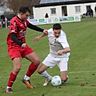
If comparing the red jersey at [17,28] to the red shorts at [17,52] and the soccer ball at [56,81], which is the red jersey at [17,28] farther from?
the soccer ball at [56,81]

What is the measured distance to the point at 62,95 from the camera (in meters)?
10.6

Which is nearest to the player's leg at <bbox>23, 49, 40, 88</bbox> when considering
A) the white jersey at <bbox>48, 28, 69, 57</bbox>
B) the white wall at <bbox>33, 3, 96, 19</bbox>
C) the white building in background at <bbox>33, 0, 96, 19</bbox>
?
the white jersey at <bbox>48, 28, 69, 57</bbox>

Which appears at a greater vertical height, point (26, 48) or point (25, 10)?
point (25, 10)

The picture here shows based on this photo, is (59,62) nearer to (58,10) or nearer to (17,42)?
(17,42)

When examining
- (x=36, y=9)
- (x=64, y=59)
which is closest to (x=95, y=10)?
(x=36, y=9)

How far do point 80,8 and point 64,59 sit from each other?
80241 mm

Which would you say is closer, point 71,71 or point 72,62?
point 71,71

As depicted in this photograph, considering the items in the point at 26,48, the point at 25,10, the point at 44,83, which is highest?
the point at 25,10

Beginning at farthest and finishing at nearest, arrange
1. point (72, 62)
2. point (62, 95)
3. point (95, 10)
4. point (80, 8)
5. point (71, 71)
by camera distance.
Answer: point (80, 8)
point (95, 10)
point (72, 62)
point (71, 71)
point (62, 95)

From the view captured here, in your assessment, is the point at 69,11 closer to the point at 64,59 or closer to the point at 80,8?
the point at 80,8

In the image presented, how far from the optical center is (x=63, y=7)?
93.4 metres

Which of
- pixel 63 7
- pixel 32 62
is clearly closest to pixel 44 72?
pixel 32 62

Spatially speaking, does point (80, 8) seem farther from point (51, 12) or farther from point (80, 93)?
point (80, 93)

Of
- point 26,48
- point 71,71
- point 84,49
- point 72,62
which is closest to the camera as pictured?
point 26,48
